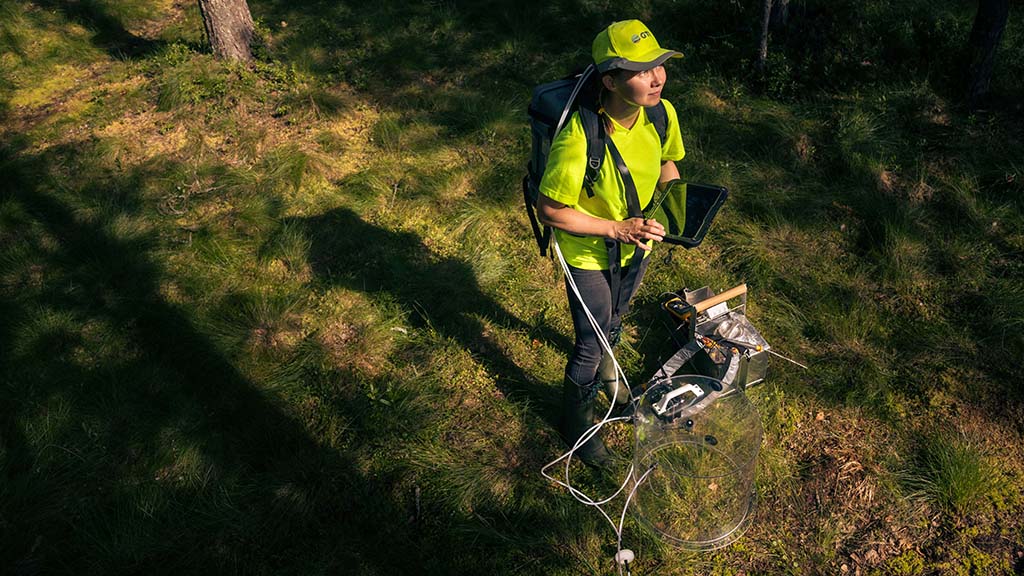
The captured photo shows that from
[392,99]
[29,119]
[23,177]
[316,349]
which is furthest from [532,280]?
[29,119]

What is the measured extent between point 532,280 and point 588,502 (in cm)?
193

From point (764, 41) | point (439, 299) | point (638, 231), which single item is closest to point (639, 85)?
point (638, 231)

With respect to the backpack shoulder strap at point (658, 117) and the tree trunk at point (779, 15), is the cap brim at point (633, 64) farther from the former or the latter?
the tree trunk at point (779, 15)

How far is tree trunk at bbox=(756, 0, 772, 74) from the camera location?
5950 mm

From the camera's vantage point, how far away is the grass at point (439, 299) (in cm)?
355

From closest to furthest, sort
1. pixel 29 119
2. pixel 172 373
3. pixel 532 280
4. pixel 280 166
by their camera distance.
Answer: pixel 172 373 → pixel 532 280 → pixel 280 166 → pixel 29 119

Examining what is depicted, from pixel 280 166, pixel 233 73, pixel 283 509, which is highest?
pixel 233 73

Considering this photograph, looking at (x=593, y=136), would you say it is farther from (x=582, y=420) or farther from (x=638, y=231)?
(x=582, y=420)

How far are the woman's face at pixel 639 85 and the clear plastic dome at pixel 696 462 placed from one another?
1.65 meters

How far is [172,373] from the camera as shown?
168 inches

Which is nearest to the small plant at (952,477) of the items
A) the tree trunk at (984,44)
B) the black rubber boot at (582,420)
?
the black rubber boot at (582,420)

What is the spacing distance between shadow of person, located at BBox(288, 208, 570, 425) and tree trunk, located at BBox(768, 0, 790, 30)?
4.52 metres

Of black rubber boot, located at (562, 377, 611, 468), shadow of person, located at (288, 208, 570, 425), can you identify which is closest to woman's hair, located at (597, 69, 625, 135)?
black rubber boot, located at (562, 377, 611, 468)

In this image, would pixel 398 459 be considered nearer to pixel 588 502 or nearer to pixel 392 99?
pixel 588 502
